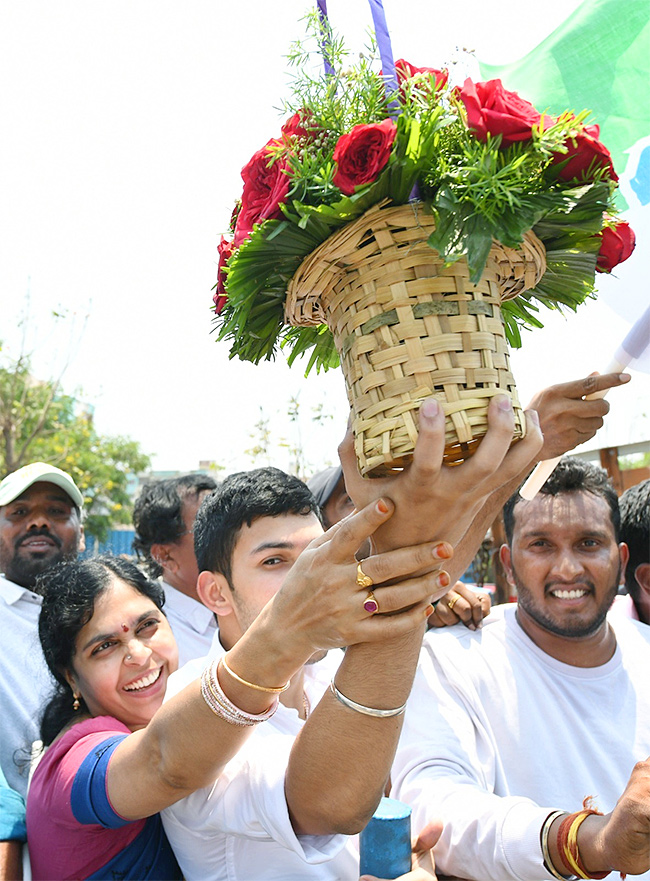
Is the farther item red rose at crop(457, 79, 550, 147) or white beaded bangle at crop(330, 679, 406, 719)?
white beaded bangle at crop(330, 679, 406, 719)

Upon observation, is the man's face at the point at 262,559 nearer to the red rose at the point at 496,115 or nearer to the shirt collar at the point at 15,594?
the red rose at the point at 496,115

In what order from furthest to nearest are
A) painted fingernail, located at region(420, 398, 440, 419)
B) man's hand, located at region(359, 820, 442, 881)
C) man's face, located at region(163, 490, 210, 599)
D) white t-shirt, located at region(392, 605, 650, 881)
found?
man's face, located at region(163, 490, 210, 599) → white t-shirt, located at region(392, 605, 650, 881) → man's hand, located at region(359, 820, 442, 881) → painted fingernail, located at region(420, 398, 440, 419)

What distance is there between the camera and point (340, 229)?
4.52ft

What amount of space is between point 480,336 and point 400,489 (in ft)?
1.01

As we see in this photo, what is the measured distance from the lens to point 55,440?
19.6 meters

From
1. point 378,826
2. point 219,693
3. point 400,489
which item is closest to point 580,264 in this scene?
point 400,489

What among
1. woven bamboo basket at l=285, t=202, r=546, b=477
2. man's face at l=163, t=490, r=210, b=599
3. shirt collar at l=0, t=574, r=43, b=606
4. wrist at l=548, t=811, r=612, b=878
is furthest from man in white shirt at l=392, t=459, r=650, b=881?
shirt collar at l=0, t=574, r=43, b=606

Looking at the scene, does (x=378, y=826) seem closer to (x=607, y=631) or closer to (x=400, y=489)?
(x=400, y=489)

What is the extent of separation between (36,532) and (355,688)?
3212 millimetres

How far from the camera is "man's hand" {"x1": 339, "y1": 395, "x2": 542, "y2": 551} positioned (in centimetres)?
126

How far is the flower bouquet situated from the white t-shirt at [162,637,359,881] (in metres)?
0.84

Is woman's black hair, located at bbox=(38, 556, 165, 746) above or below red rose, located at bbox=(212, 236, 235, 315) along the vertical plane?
below

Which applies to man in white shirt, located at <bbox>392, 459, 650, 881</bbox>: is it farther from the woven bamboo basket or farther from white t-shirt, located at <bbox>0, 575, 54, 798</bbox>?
white t-shirt, located at <bbox>0, 575, 54, 798</bbox>

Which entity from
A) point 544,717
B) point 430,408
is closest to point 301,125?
point 430,408
